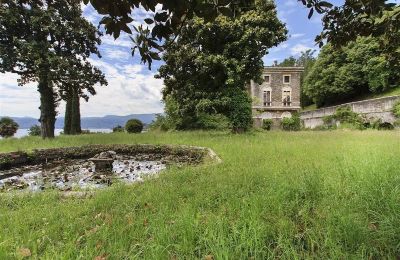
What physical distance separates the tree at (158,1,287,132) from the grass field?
41.3 feet

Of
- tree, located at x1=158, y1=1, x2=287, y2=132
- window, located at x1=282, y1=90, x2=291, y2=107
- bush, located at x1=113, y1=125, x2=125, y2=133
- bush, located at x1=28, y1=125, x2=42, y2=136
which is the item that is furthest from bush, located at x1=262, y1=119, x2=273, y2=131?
bush, located at x1=28, y1=125, x2=42, y2=136

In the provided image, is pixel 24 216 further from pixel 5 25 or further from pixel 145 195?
pixel 5 25

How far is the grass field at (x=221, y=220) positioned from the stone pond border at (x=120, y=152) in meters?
5.30

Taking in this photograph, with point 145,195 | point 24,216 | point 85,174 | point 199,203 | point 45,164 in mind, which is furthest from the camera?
point 45,164

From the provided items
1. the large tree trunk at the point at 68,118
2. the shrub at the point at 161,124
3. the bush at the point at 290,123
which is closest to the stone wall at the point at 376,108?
the bush at the point at 290,123

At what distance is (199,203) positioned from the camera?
14.8 ft

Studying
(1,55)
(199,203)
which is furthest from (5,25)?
(199,203)

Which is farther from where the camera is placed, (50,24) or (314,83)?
(314,83)

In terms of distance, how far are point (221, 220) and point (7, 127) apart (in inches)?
963

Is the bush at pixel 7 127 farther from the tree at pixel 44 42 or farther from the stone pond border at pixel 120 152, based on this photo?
the stone pond border at pixel 120 152

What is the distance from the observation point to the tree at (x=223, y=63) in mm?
17484

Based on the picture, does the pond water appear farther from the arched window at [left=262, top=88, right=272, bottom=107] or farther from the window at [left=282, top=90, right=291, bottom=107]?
the window at [left=282, top=90, right=291, bottom=107]

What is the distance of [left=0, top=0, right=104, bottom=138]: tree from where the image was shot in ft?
50.7

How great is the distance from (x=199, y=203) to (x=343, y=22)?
307 centimetres
